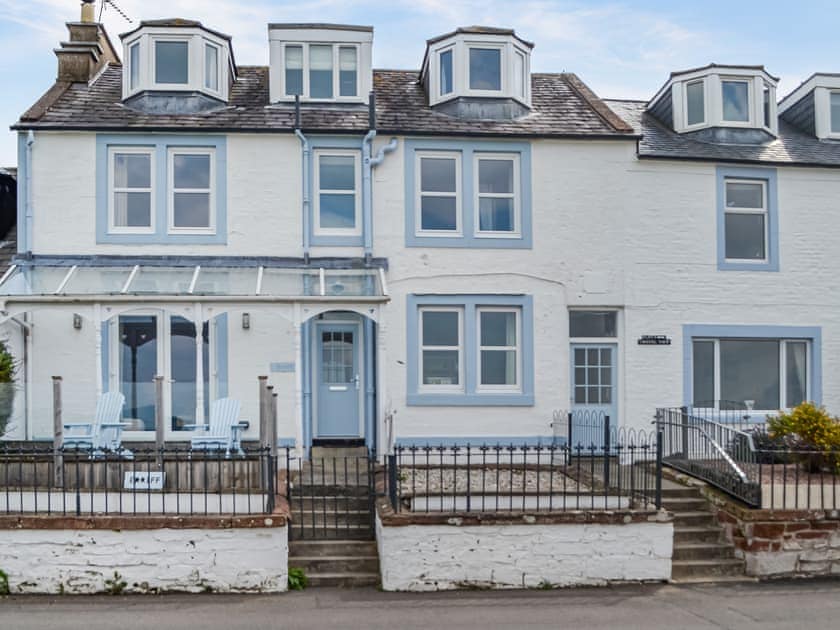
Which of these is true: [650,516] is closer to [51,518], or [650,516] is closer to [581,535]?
[581,535]

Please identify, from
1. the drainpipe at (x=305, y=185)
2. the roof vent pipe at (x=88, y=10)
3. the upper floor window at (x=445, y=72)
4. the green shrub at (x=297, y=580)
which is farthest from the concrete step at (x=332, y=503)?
the roof vent pipe at (x=88, y=10)

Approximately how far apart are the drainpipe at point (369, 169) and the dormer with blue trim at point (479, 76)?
156 centimetres

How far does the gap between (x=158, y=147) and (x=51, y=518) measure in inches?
308

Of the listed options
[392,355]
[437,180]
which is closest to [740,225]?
[437,180]

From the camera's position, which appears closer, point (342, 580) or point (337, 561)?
point (342, 580)

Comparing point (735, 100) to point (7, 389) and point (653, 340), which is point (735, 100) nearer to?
point (653, 340)

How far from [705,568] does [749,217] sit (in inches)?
317

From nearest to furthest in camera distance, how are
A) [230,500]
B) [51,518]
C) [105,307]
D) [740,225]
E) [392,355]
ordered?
[51,518] → [230,500] → [105,307] → [392,355] → [740,225]

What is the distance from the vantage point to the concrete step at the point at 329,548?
11.1m

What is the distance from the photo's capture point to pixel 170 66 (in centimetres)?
1678

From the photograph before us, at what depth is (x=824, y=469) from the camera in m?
12.7

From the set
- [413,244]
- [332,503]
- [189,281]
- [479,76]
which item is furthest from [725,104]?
[332,503]

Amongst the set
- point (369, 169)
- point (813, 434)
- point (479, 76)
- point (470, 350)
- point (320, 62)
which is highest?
point (320, 62)

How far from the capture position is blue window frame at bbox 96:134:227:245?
15992 mm
